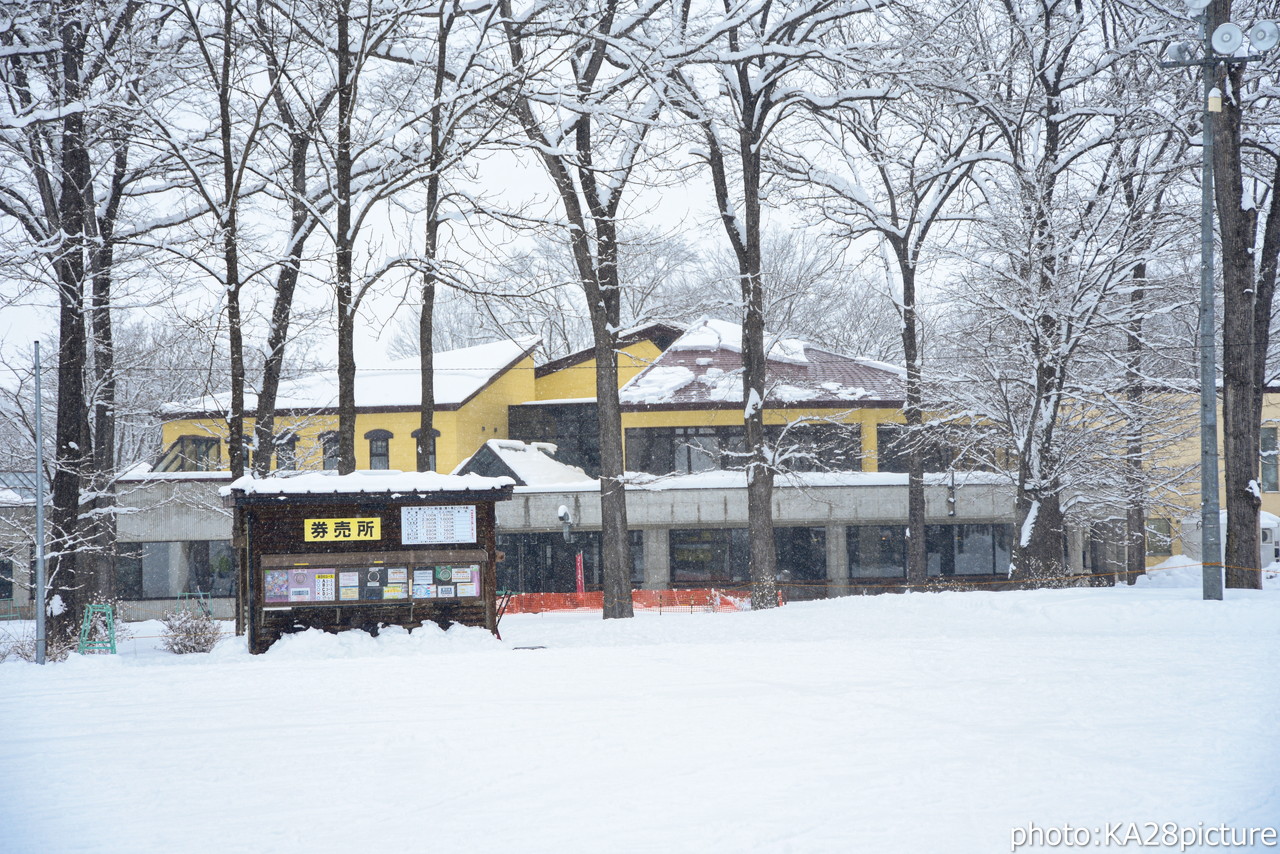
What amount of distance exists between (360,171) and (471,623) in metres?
9.14

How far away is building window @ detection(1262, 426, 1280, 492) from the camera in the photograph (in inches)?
1487

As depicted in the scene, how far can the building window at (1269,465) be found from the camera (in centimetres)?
3778

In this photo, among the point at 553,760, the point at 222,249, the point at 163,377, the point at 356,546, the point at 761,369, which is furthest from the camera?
the point at 163,377

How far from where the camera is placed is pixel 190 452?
35.7 metres

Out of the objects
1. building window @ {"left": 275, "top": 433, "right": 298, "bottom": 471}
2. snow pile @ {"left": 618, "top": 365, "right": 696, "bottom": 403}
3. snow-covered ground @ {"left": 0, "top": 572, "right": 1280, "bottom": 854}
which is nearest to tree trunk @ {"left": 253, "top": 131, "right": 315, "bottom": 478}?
snow-covered ground @ {"left": 0, "top": 572, "right": 1280, "bottom": 854}

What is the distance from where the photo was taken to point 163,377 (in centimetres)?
4425

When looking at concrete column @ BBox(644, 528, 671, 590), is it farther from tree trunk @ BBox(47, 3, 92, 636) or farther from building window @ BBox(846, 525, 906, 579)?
tree trunk @ BBox(47, 3, 92, 636)

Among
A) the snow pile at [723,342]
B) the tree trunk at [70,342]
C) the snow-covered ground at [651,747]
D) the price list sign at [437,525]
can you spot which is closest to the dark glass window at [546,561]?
the snow pile at [723,342]

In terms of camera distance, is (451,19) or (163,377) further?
(163,377)

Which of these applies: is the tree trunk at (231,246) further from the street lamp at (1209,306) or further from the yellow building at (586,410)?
the street lamp at (1209,306)

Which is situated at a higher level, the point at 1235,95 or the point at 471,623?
the point at 1235,95

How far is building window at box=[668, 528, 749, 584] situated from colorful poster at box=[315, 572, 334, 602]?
19464 millimetres

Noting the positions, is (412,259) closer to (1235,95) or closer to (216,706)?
(216,706)

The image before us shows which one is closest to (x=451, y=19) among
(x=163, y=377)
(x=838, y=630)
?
(x=838, y=630)
